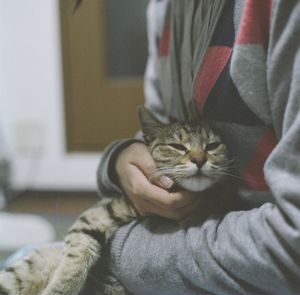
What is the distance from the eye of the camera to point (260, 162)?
63 cm

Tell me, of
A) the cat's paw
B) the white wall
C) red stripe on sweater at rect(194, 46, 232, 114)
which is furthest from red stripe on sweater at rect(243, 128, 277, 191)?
the white wall

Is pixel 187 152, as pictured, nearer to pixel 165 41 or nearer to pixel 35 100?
pixel 165 41

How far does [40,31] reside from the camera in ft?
7.29

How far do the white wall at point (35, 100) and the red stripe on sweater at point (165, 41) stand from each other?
53.1 inches

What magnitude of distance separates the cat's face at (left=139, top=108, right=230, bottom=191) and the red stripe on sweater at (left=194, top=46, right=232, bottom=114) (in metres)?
0.10

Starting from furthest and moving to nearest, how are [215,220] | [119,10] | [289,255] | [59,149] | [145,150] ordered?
[59,149] < [119,10] < [145,150] < [215,220] < [289,255]

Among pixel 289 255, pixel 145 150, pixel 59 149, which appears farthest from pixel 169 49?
pixel 59 149

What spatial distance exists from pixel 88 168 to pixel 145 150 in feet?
5.09

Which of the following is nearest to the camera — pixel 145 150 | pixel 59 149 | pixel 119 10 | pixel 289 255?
pixel 289 255

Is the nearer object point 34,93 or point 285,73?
point 285,73

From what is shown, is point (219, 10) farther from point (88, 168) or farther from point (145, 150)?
point (88, 168)

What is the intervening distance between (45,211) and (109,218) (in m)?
1.46

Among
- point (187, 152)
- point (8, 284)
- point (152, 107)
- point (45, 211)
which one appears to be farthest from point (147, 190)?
point (45, 211)

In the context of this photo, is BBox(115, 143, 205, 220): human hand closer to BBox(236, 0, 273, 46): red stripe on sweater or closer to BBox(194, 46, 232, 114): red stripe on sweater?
BBox(194, 46, 232, 114): red stripe on sweater
